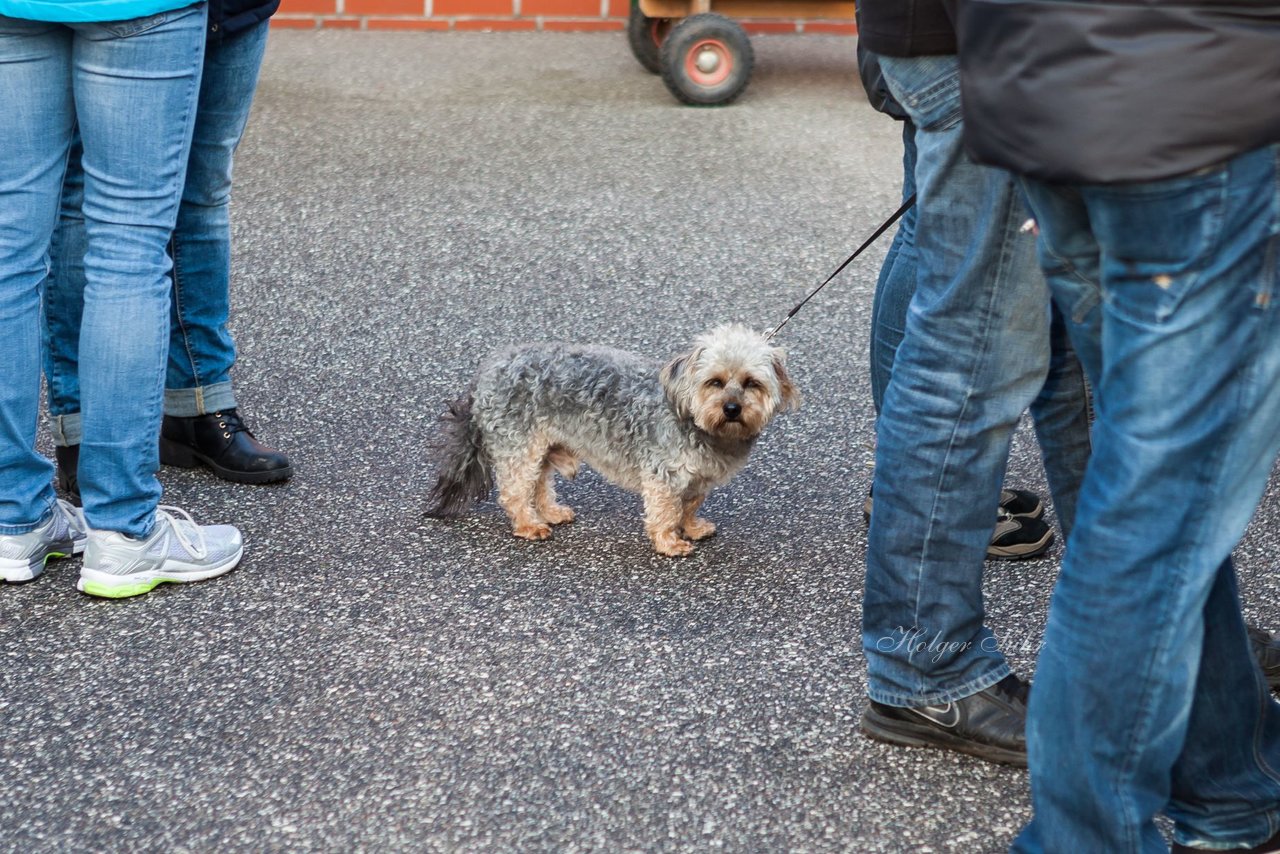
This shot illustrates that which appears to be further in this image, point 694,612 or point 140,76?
point 694,612

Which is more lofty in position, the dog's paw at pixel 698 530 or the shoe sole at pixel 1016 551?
the shoe sole at pixel 1016 551

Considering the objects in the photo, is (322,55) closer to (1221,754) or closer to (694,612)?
(694,612)

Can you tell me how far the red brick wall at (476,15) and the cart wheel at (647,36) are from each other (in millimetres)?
1357

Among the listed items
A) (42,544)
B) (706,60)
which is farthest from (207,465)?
(706,60)

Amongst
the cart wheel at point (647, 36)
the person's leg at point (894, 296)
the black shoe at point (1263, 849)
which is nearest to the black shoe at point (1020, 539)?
the person's leg at point (894, 296)

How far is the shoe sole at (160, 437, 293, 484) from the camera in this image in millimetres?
3650

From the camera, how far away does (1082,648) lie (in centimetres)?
179

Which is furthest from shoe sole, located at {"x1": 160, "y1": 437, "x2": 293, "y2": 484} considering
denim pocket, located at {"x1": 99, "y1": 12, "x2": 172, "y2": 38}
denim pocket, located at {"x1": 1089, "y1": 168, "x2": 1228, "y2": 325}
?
denim pocket, located at {"x1": 1089, "y1": 168, "x2": 1228, "y2": 325}

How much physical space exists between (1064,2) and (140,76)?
1959mm

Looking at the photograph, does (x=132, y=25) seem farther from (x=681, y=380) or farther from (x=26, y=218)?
(x=681, y=380)

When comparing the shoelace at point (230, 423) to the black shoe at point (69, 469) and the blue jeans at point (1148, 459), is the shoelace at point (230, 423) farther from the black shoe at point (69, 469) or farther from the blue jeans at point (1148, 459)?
the blue jeans at point (1148, 459)

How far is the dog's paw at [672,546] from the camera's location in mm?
3389

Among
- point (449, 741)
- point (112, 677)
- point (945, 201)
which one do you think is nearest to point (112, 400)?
point (112, 677)

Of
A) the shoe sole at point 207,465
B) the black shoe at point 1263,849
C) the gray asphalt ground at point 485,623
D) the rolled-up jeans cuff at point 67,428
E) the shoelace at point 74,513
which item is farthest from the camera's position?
the shoe sole at point 207,465
